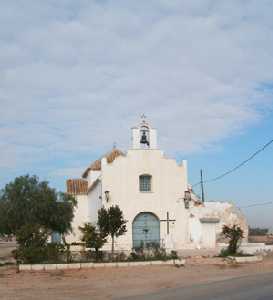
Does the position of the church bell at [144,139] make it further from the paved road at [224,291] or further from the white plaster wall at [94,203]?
the paved road at [224,291]

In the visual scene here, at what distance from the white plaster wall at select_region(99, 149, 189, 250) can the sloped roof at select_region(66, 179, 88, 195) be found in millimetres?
6436

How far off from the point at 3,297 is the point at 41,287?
2.40 metres

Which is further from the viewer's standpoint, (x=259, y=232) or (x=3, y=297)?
(x=259, y=232)

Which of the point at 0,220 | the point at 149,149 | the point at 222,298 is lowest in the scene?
the point at 222,298

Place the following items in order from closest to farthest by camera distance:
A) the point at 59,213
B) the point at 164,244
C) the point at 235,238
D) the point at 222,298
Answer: the point at 222,298 → the point at 235,238 → the point at 59,213 → the point at 164,244

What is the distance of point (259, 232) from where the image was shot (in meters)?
76.4

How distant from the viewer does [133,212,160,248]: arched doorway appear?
3603cm

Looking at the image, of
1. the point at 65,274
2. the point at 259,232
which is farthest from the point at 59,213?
the point at 259,232

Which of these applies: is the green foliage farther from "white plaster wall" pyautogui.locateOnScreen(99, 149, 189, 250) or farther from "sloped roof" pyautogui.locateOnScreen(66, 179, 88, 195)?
"sloped roof" pyautogui.locateOnScreen(66, 179, 88, 195)

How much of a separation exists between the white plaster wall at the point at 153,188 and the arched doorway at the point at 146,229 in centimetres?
32

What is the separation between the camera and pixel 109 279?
62.0 ft

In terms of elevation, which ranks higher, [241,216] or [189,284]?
[241,216]

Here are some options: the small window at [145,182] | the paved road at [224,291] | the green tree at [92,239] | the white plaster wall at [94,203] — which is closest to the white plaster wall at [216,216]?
the small window at [145,182]

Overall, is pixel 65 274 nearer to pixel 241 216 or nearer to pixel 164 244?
pixel 164 244
